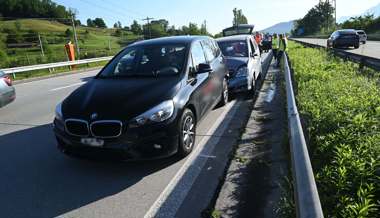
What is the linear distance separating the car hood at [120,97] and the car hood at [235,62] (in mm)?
4070

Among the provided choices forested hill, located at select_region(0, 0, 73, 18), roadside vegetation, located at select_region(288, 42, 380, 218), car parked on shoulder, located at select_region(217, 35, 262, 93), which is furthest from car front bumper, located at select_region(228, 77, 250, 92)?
forested hill, located at select_region(0, 0, 73, 18)

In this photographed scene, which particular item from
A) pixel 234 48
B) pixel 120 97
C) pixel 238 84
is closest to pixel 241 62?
pixel 238 84

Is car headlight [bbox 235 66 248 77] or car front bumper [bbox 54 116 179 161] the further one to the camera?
car headlight [bbox 235 66 248 77]

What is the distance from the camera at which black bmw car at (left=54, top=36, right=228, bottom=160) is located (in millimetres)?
4371

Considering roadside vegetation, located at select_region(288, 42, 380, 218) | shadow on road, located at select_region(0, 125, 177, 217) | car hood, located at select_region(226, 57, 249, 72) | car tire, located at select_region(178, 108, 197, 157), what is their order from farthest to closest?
car hood, located at select_region(226, 57, 249, 72)
car tire, located at select_region(178, 108, 197, 157)
shadow on road, located at select_region(0, 125, 177, 217)
roadside vegetation, located at select_region(288, 42, 380, 218)

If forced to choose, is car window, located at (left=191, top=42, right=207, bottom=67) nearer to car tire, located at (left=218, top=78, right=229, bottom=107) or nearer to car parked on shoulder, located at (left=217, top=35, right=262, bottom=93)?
car tire, located at (left=218, top=78, right=229, bottom=107)

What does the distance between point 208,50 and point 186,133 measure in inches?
111

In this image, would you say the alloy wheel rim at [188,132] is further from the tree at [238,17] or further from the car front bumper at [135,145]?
the tree at [238,17]

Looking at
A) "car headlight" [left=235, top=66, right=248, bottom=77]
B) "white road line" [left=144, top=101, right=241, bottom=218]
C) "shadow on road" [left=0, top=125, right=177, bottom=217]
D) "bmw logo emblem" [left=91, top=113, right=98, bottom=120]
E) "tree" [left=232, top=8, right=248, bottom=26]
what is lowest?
"white road line" [left=144, top=101, right=241, bottom=218]

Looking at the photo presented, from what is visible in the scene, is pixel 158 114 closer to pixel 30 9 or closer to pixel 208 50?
pixel 208 50

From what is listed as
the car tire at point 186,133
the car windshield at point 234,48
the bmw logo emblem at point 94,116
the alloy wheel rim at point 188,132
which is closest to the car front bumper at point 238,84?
the car windshield at point 234,48

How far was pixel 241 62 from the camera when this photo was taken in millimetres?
9281

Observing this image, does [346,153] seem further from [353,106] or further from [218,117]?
[218,117]

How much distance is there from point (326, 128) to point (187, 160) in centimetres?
193
